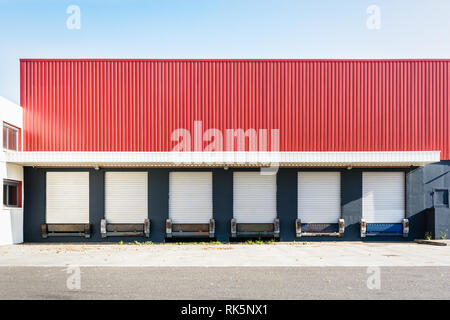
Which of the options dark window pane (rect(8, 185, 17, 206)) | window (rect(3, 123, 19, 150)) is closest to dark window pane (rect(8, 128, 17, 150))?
window (rect(3, 123, 19, 150))

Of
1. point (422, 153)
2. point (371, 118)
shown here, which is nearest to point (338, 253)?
point (422, 153)

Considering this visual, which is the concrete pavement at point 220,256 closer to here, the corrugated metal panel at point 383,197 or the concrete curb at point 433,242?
the concrete curb at point 433,242

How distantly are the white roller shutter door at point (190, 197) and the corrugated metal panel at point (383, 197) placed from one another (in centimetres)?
663

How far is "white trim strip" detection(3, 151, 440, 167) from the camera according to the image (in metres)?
17.9

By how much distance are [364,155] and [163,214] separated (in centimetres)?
845

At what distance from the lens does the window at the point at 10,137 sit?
59.9 ft

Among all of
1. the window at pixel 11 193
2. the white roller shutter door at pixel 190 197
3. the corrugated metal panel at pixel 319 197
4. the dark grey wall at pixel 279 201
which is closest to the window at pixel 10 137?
the dark grey wall at pixel 279 201

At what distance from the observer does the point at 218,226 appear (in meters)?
19.3

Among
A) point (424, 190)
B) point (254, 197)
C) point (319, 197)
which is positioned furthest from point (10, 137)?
point (424, 190)

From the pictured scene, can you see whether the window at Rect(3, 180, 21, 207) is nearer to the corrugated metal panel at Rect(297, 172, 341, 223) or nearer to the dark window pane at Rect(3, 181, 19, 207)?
the dark window pane at Rect(3, 181, 19, 207)

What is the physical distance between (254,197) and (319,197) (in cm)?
274

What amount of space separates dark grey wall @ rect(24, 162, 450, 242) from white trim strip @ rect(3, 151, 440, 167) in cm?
141

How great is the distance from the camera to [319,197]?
64.3ft
